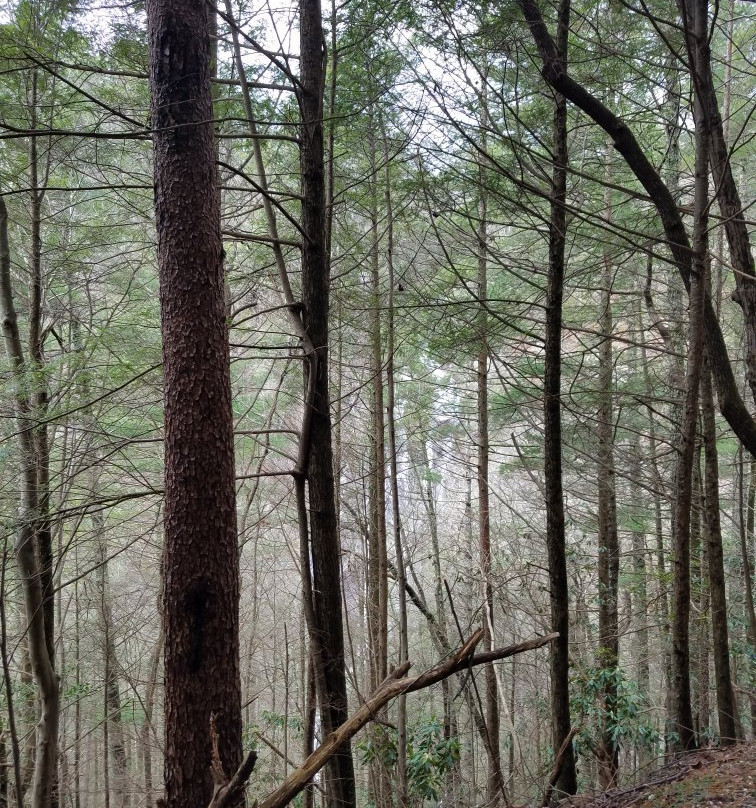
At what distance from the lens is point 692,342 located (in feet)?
12.3

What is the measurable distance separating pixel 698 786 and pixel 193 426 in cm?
361

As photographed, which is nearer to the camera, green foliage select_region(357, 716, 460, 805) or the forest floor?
the forest floor

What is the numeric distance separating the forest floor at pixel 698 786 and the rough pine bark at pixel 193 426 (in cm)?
252

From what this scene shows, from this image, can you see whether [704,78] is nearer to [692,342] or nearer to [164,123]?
[692,342]

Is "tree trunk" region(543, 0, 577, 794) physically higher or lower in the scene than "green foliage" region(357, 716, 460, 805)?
higher

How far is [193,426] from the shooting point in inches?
119

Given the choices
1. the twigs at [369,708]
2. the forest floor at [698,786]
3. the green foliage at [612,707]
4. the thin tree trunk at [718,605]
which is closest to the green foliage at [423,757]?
the green foliage at [612,707]

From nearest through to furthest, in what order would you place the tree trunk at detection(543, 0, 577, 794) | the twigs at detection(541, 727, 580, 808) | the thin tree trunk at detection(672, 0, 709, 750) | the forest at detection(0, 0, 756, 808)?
the forest at detection(0, 0, 756, 808), the thin tree trunk at detection(672, 0, 709, 750), the twigs at detection(541, 727, 580, 808), the tree trunk at detection(543, 0, 577, 794)

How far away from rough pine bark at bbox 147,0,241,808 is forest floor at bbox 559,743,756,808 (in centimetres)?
252

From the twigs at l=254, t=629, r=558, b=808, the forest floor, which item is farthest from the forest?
the forest floor

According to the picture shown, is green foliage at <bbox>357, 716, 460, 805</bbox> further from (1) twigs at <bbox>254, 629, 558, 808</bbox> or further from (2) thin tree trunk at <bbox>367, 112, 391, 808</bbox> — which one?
(1) twigs at <bbox>254, 629, 558, 808</bbox>

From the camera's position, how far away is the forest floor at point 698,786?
3199 millimetres

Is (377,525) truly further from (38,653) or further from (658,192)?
(658,192)

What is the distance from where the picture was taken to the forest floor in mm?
3199
